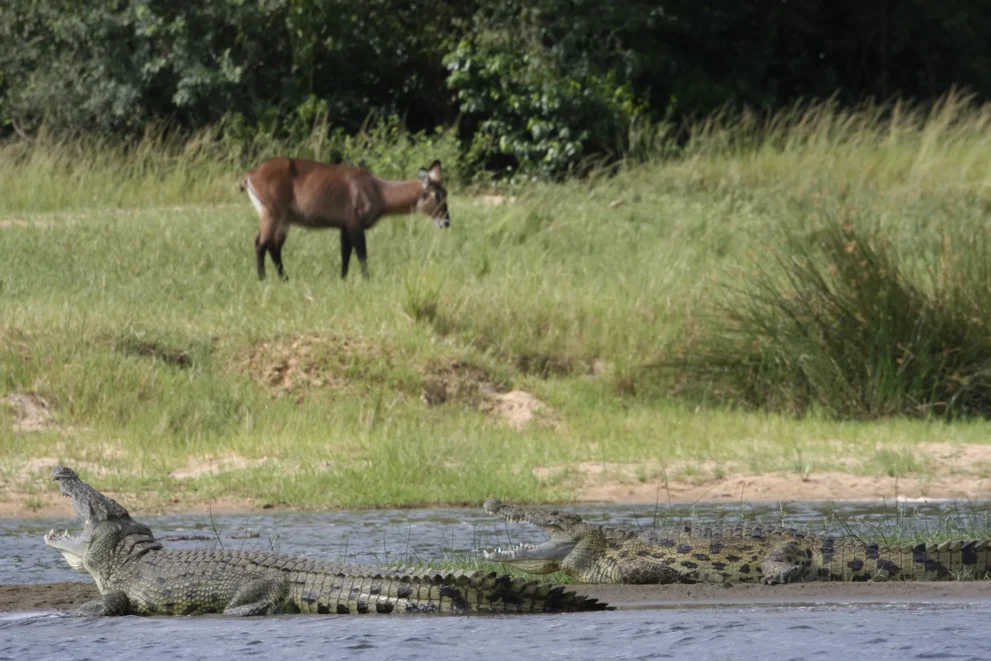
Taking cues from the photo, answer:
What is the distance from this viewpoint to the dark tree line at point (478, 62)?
2461 cm

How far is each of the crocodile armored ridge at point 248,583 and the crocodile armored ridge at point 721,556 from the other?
84 cm

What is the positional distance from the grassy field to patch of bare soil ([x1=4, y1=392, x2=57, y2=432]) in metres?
0.06

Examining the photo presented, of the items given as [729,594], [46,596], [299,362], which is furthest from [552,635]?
[299,362]

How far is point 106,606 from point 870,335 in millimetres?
7864

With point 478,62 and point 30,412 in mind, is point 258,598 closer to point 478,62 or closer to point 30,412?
point 30,412

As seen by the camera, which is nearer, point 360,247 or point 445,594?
point 445,594

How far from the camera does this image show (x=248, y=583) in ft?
21.7

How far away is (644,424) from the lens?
12.6m

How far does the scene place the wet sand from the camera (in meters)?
6.78

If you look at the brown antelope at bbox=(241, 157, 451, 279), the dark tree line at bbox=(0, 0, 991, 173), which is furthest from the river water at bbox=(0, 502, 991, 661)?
the dark tree line at bbox=(0, 0, 991, 173)

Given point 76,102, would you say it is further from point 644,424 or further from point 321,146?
point 644,424

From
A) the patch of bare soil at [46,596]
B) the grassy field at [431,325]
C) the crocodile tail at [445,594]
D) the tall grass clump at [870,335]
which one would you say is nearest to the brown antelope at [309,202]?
A: the grassy field at [431,325]

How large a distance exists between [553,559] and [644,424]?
5.22 meters

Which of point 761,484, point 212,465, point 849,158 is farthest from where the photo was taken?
point 849,158
